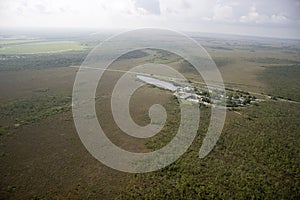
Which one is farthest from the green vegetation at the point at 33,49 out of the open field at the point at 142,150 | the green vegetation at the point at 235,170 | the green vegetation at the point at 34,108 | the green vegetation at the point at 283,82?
the green vegetation at the point at 235,170

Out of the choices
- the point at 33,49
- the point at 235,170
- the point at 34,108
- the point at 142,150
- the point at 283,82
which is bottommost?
the point at 235,170

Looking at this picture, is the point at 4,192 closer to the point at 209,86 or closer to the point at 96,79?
the point at 96,79

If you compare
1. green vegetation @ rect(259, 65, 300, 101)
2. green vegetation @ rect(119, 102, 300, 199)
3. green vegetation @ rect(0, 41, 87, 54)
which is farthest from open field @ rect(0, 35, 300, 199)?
green vegetation @ rect(0, 41, 87, 54)

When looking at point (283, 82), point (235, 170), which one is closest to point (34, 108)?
point (235, 170)

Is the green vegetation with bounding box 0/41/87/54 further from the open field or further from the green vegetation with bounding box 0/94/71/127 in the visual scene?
the green vegetation with bounding box 0/94/71/127

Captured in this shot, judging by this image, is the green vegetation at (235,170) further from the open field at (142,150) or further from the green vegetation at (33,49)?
the green vegetation at (33,49)

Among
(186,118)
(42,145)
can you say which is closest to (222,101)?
(186,118)

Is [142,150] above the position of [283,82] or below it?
below

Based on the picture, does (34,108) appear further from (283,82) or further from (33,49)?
(33,49)

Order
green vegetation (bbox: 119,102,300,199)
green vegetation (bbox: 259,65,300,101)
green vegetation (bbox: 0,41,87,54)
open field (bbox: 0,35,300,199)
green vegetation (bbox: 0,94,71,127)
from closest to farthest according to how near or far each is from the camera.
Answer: green vegetation (bbox: 119,102,300,199) → open field (bbox: 0,35,300,199) → green vegetation (bbox: 0,94,71,127) → green vegetation (bbox: 259,65,300,101) → green vegetation (bbox: 0,41,87,54)
